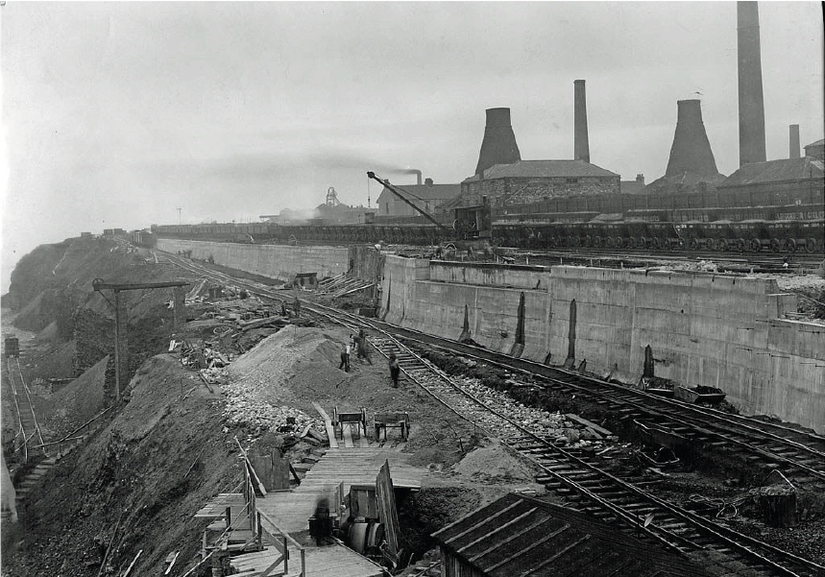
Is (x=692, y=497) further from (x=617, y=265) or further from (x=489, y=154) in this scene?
(x=489, y=154)

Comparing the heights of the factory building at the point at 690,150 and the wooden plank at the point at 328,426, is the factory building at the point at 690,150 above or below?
above

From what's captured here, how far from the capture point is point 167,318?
43031mm

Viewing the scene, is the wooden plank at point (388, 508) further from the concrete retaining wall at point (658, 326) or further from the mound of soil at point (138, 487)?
the concrete retaining wall at point (658, 326)

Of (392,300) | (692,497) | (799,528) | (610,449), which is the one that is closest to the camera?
(799,528)

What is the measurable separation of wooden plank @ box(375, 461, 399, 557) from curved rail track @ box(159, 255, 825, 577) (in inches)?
108

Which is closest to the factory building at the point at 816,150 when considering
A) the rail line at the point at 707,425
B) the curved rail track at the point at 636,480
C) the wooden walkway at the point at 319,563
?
the rail line at the point at 707,425

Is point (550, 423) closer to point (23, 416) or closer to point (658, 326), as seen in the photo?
point (658, 326)

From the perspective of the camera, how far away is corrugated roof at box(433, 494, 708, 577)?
693 centimetres

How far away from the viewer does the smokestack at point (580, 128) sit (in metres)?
77.2

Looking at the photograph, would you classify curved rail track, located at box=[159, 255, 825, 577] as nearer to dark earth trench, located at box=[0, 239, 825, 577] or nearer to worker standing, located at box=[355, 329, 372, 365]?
dark earth trench, located at box=[0, 239, 825, 577]

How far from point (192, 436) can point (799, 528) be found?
14.0 m

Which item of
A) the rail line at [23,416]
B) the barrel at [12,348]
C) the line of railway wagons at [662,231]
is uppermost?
the line of railway wagons at [662,231]

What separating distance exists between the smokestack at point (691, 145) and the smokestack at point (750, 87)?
15.5 m

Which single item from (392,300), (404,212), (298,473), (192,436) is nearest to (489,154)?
(404,212)
